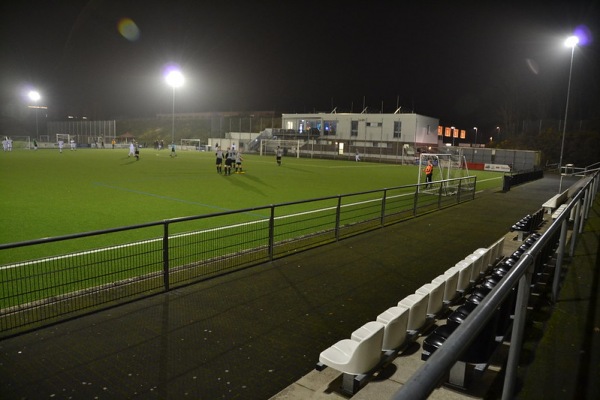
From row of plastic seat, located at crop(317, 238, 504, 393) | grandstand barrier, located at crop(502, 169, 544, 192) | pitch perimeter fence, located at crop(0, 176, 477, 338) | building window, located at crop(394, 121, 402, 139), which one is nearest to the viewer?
row of plastic seat, located at crop(317, 238, 504, 393)

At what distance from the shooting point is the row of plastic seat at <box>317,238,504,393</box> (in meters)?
3.43

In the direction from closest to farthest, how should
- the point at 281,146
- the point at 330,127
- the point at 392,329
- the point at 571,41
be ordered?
the point at 392,329 < the point at 571,41 < the point at 281,146 < the point at 330,127

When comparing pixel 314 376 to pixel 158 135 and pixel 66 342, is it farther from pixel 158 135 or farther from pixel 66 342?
pixel 158 135

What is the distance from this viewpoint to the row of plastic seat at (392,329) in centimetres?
343

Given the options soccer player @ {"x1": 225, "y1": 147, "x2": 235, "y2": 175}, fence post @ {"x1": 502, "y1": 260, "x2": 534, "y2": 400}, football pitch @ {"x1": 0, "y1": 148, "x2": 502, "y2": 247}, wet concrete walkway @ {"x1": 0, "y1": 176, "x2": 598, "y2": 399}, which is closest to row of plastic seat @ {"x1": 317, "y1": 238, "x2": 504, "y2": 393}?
wet concrete walkway @ {"x1": 0, "y1": 176, "x2": 598, "y2": 399}

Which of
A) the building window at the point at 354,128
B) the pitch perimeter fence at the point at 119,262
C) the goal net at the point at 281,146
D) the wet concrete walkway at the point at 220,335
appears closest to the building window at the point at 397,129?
the building window at the point at 354,128

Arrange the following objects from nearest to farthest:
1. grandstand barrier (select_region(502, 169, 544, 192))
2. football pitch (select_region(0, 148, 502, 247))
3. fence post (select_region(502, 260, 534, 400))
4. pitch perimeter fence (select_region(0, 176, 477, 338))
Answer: fence post (select_region(502, 260, 534, 400)) → pitch perimeter fence (select_region(0, 176, 477, 338)) → football pitch (select_region(0, 148, 502, 247)) → grandstand barrier (select_region(502, 169, 544, 192))

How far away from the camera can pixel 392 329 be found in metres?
3.82

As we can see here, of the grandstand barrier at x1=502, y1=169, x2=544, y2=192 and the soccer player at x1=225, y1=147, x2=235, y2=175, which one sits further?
the soccer player at x1=225, y1=147, x2=235, y2=175

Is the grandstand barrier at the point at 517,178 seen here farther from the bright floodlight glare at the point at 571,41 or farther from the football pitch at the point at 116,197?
the bright floodlight glare at the point at 571,41

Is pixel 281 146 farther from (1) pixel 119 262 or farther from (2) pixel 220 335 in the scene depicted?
(2) pixel 220 335

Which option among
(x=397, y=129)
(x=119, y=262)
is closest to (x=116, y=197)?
(x=119, y=262)

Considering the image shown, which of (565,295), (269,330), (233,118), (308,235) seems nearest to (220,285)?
(269,330)

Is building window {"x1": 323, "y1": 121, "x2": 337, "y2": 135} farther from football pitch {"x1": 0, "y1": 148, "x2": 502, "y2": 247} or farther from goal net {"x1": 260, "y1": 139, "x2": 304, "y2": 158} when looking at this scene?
football pitch {"x1": 0, "y1": 148, "x2": 502, "y2": 247}
